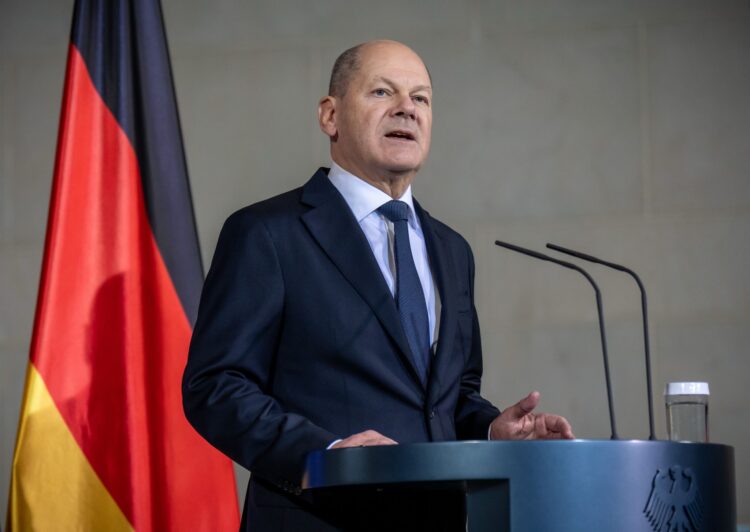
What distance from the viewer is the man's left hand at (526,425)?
1873 millimetres

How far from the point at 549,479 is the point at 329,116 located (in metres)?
1.33

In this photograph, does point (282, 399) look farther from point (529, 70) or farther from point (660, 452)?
point (529, 70)

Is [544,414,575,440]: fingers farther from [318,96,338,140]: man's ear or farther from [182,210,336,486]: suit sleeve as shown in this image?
[318,96,338,140]: man's ear

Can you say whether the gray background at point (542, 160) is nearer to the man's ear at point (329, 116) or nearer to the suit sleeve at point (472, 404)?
the suit sleeve at point (472, 404)

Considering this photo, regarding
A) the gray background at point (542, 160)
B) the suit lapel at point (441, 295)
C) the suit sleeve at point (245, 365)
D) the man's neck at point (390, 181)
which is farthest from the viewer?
the gray background at point (542, 160)

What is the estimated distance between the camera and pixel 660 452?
147 centimetres

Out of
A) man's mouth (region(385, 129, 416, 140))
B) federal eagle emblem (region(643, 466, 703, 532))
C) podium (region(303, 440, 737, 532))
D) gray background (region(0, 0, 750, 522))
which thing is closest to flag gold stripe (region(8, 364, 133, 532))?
gray background (region(0, 0, 750, 522))

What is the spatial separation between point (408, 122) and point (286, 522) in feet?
2.92

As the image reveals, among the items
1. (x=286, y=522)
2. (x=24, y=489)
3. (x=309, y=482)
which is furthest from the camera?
(x=24, y=489)

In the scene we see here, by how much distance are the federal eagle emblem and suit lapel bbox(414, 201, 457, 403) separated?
77 cm

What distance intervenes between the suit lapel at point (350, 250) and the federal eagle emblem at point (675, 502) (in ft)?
2.57

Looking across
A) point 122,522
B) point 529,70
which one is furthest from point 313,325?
point 529,70


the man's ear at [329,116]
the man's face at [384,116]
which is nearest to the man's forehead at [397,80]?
the man's face at [384,116]

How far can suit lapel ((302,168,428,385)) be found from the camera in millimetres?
2213
